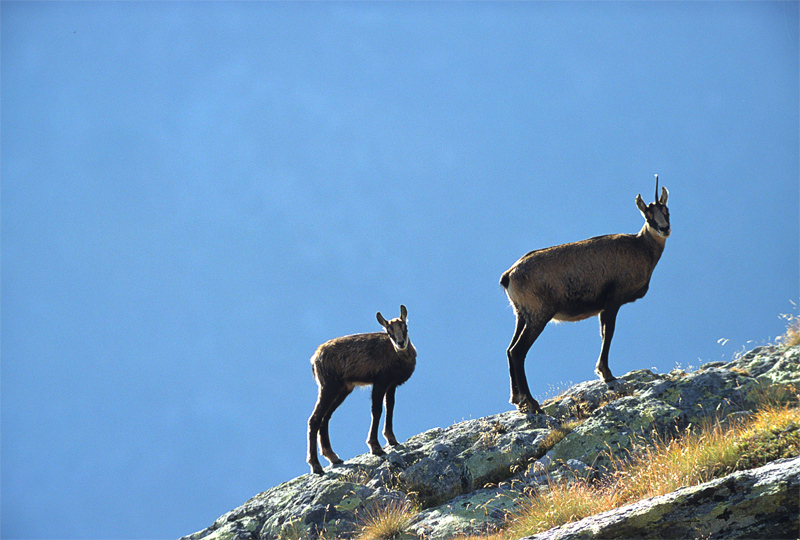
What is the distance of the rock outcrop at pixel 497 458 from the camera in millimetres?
9375

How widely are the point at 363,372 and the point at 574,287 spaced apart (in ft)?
13.8

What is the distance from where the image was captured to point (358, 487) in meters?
10.7

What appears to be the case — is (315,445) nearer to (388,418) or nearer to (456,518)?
(388,418)

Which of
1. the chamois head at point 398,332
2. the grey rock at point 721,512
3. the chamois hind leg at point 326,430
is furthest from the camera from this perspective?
the chamois hind leg at point 326,430

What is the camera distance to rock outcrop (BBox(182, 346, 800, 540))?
30.8 ft

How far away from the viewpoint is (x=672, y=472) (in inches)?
289

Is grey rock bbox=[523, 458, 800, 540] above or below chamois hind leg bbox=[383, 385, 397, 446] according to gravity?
below

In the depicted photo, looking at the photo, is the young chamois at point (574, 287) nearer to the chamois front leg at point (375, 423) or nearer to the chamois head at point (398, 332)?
the chamois head at point (398, 332)

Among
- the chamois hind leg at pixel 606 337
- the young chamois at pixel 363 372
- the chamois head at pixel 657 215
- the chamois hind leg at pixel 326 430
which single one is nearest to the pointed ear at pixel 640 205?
the chamois head at pixel 657 215

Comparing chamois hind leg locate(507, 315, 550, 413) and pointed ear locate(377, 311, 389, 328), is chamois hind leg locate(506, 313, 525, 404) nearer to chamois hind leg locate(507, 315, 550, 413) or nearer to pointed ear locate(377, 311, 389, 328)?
chamois hind leg locate(507, 315, 550, 413)

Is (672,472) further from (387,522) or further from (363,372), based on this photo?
(363,372)

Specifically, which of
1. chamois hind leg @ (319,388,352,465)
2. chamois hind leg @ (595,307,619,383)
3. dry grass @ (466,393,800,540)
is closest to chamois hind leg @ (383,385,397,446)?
chamois hind leg @ (319,388,352,465)

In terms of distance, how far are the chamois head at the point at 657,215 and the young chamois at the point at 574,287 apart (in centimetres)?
2

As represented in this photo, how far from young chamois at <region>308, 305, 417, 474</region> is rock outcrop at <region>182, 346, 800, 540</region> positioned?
605 millimetres
